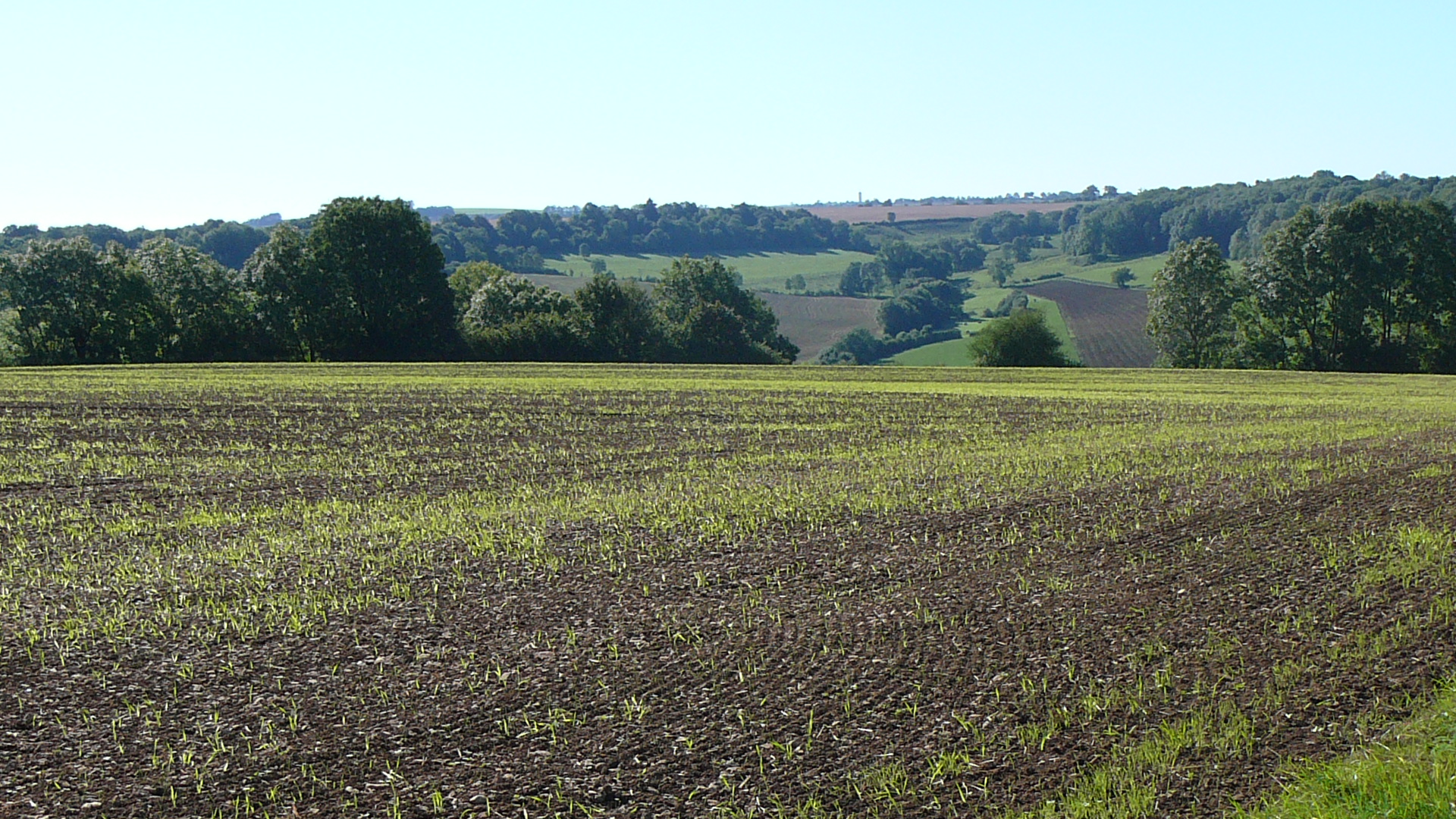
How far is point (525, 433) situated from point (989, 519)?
1310 cm

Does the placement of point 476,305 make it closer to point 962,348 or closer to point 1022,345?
point 1022,345

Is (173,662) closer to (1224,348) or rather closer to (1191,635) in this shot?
(1191,635)

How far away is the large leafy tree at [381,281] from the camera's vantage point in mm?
70938

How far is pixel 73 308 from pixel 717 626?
2668 inches

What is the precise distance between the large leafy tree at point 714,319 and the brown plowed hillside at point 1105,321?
21.8 metres

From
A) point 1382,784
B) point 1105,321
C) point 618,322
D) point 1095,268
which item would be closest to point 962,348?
point 1105,321

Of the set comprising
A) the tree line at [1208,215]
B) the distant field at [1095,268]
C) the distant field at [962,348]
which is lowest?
the distant field at [962,348]

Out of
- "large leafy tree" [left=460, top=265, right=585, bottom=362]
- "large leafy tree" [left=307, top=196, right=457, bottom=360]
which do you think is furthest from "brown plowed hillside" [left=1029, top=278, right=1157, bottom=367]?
"large leafy tree" [left=307, top=196, right=457, bottom=360]

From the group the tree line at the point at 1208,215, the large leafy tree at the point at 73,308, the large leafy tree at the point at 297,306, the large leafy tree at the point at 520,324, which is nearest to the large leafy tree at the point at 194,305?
the large leafy tree at the point at 73,308

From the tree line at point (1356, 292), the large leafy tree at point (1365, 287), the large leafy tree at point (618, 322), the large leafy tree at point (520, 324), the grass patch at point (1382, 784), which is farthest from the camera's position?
the large leafy tree at point (618, 322)

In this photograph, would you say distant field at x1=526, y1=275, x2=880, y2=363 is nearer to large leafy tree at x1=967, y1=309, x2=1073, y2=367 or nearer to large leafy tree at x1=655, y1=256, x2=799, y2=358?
large leafy tree at x1=655, y1=256, x2=799, y2=358

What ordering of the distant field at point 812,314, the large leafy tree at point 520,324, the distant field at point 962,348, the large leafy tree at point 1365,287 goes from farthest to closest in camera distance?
the distant field at point 812,314 → the distant field at point 962,348 → the large leafy tree at point 520,324 → the large leafy tree at point 1365,287

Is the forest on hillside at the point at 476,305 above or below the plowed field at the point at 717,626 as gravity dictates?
above

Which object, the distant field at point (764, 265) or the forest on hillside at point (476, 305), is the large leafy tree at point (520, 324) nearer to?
the forest on hillside at point (476, 305)
